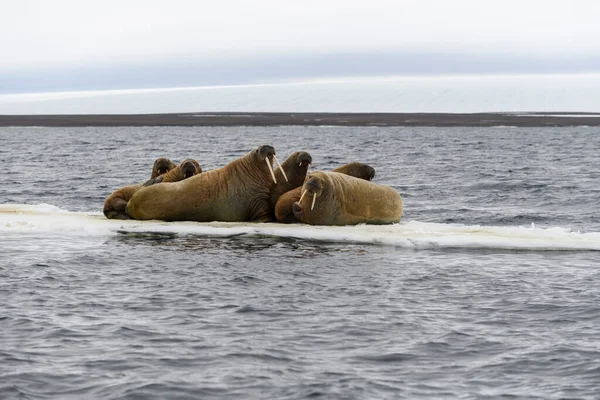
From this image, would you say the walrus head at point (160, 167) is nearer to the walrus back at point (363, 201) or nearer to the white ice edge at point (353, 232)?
the white ice edge at point (353, 232)

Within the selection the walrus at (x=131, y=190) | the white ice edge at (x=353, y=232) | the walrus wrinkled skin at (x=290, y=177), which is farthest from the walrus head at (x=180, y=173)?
the walrus wrinkled skin at (x=290, y=177)

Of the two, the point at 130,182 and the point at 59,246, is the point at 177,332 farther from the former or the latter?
the point at 130,182

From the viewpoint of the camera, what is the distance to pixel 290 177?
15.6m

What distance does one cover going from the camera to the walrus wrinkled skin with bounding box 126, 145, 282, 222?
49.9 feet

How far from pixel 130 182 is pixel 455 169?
575 inches

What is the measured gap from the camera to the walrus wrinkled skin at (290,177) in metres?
15.5

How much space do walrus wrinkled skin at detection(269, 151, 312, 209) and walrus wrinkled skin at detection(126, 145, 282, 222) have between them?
13 centimetres

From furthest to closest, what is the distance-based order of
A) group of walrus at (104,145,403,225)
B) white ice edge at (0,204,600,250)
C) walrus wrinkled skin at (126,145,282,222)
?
walrus wrinkled skin at (126,145,282,222)
group of walrus at (104,145,403,225)
white ice edge at (0,204,600,250)

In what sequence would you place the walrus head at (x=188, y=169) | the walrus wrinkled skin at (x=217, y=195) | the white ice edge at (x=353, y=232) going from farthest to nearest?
the walrus head at (x=188, y=169), the walrus wrinkled skin at (x=217, y=195), the white ice edge at (x=353, y=232)

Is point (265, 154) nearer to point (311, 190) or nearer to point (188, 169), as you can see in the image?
point (311, 190)

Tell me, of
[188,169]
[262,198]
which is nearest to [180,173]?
[188,169]

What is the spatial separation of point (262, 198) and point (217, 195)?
739mm

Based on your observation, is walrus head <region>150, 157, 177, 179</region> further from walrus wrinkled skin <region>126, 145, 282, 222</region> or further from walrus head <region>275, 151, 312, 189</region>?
walrus head <region>275, 151, 312, 189</region>

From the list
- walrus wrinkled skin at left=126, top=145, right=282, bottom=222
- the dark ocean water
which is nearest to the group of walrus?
walrus wrinkled skin at left=126, top=145, right=282, bottom=222
